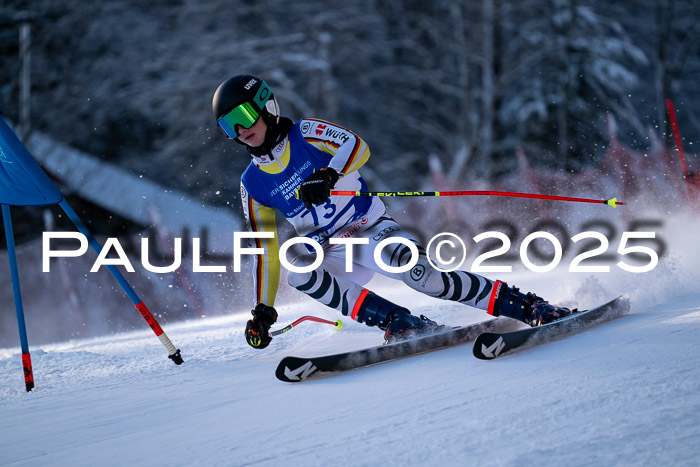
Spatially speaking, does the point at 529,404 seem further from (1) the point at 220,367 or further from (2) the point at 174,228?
(2) the point at 174,228

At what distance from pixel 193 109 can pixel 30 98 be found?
132 inches

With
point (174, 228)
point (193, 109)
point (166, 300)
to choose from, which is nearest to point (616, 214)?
point (166, 300)

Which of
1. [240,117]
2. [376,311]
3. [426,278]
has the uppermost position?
[240,117]

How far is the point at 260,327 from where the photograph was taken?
138 inches

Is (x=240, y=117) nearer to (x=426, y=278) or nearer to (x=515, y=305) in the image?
(x=426, y=278)

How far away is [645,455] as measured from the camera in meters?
1.78

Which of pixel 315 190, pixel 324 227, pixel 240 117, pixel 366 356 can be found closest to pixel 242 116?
pixel 240 117

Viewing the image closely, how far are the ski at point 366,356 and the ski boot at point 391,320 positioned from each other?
0.43ft

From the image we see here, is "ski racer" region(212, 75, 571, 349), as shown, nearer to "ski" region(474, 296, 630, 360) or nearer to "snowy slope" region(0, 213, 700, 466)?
"ski" region(474, 296, 630, 360)

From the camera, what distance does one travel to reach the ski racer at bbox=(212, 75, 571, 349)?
352cm

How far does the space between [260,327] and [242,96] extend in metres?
1.10

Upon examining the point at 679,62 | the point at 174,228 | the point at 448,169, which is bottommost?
the point at 174,228

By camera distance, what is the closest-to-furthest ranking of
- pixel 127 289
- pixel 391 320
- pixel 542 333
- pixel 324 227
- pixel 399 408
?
pixel 399 408
pixel 542 333
pixel 391 320
pixel 324 227
pixel 127 289

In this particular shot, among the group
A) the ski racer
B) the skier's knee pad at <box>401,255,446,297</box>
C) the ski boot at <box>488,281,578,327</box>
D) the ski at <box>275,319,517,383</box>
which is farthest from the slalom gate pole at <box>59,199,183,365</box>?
the ski boot at <box>488,281,578,327</box>
